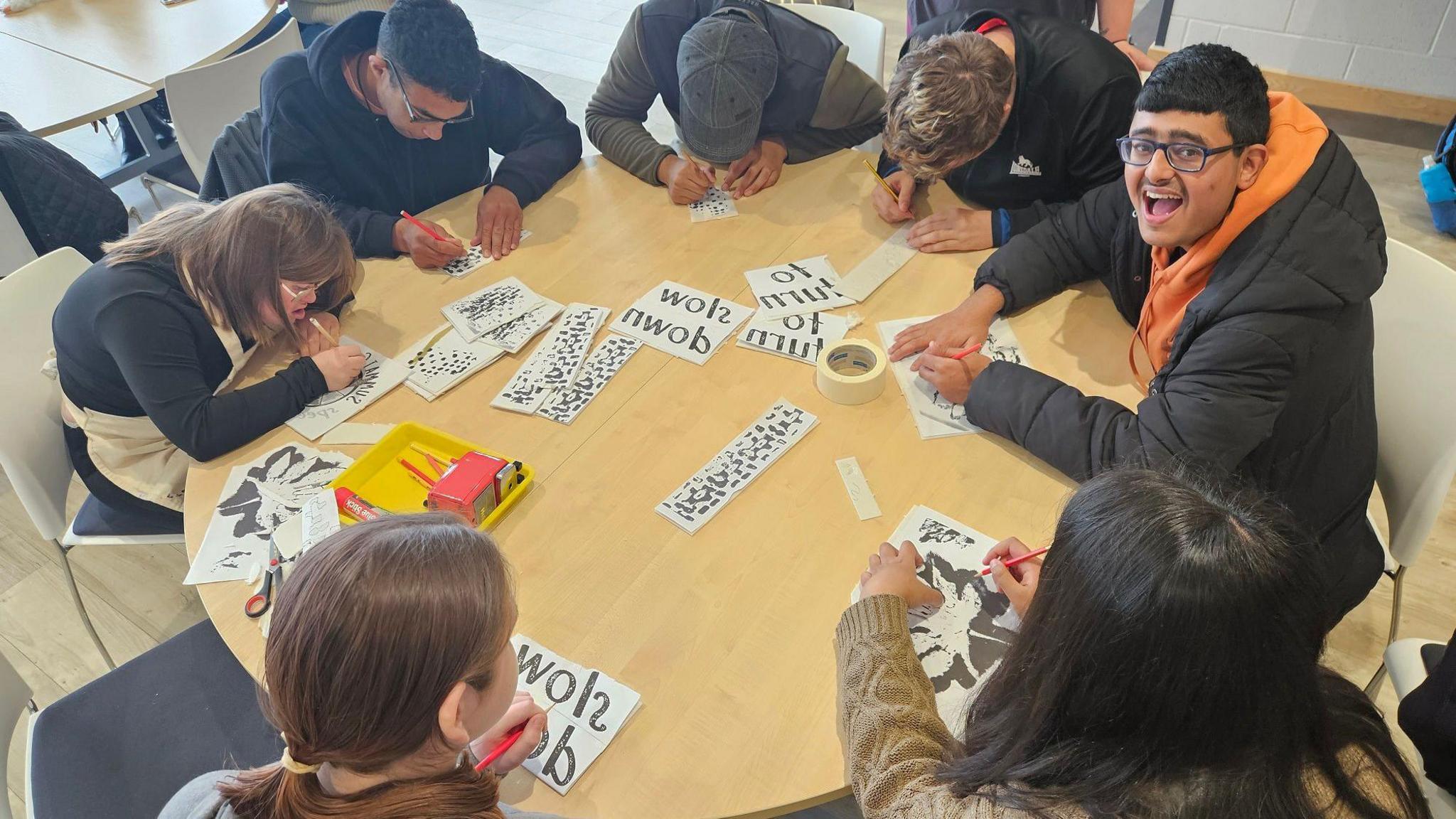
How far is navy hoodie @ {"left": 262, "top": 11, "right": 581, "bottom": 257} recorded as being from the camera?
2.11m

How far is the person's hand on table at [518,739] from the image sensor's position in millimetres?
1158

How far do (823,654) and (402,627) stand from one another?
0.60 m

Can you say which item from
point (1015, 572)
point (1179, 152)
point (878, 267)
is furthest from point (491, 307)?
point (1179, 152)

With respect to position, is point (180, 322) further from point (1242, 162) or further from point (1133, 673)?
point (1242, 162)

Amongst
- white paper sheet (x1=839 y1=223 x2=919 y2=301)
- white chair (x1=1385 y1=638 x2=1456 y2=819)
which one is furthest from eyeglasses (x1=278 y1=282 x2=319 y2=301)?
white chair (x1=1385 y1=638 x2=1456 y2=819)

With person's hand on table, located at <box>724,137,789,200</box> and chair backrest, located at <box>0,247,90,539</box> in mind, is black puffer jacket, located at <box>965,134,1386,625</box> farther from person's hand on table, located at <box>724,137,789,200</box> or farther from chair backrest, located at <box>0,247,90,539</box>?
chair backrest, located at <box>0,247,90,539</box>

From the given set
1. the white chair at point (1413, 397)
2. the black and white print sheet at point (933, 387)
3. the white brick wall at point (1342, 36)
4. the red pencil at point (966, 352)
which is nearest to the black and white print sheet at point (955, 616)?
the black and white print sheet at point (933, 387)

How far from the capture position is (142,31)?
3314 mm

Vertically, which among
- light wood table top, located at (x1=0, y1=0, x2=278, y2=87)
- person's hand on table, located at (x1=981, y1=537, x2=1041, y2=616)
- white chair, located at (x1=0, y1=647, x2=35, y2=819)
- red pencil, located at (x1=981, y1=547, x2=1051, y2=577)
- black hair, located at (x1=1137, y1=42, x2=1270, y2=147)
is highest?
black hair, located at (x1=1137, y1=42, x2=1270, y2=147)

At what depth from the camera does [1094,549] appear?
95cm

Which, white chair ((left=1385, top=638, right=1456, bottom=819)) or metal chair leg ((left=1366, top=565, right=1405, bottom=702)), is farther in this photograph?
metal chair leg ((left=1366, top=565, right=1405, bottom=702))

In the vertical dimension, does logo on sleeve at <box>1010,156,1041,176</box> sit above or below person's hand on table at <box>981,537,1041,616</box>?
above

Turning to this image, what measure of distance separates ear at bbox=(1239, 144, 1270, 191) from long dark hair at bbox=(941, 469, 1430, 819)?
66 centimetres

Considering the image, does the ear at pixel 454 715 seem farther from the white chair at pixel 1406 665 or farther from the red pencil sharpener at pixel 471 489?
the white chair at pixel 1406 665
